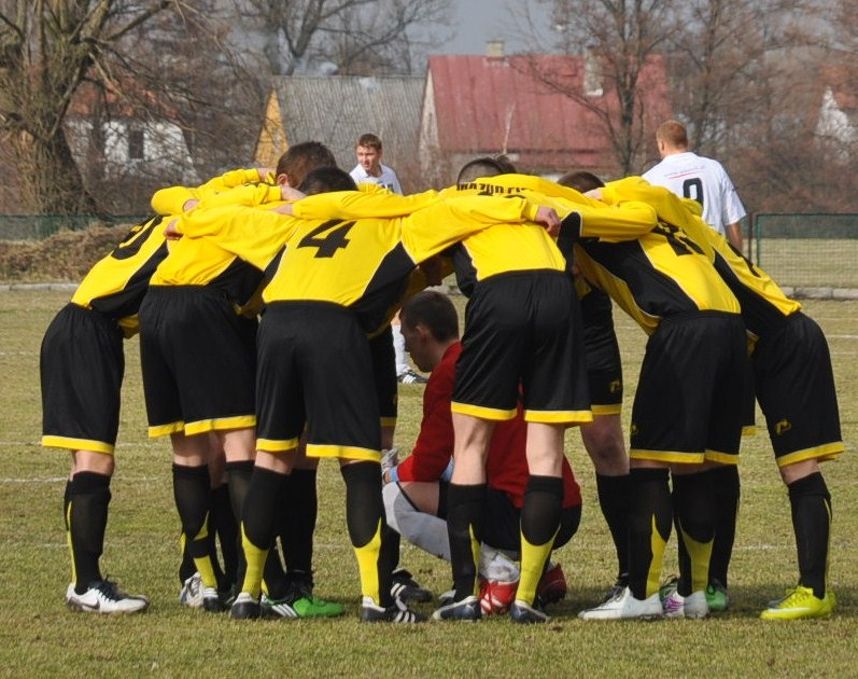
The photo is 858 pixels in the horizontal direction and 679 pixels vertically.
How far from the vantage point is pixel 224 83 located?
3791 centimetres

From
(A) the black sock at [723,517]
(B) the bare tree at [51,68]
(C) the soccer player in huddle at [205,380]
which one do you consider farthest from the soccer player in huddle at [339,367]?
(B) the bare tree at [51,68]

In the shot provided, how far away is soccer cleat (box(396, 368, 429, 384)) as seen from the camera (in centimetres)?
1540

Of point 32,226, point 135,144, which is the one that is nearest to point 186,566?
point 32,226

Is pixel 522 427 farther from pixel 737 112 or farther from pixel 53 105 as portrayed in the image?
pixel 737 112

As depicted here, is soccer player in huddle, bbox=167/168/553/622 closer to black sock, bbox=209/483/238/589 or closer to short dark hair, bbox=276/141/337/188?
black sock, bbox=209/483/238/589

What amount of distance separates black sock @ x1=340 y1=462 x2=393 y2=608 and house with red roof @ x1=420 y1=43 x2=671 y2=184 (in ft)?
119

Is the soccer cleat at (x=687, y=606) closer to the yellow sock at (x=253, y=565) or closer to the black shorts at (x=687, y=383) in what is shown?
the black shorts at (x=687, y=383)

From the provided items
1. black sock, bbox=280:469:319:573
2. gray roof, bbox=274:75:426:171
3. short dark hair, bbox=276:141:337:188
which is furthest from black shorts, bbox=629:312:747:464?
gray roof, bbox=274:75:426:171

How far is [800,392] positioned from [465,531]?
147 centimetres

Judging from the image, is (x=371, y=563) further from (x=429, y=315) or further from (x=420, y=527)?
(x=429, y=315)

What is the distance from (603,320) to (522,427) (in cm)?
62

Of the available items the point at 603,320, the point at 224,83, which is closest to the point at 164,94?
the point at 224,83

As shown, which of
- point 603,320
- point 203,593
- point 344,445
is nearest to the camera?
point 344,445

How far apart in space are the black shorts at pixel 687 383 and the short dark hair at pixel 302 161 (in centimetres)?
169
